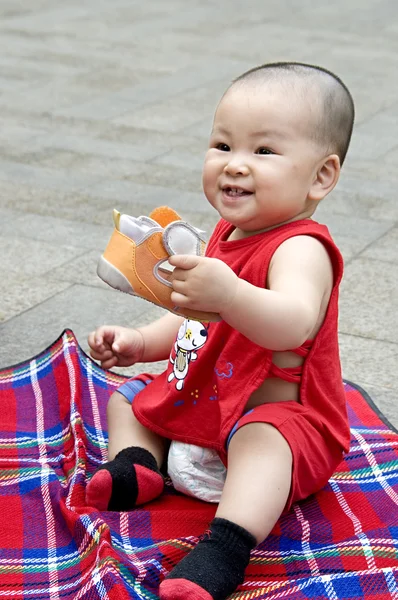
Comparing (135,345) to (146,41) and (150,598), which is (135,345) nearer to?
(150,598)

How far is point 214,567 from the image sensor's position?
2.07 metres

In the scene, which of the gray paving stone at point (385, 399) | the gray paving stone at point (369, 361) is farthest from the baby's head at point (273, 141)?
the gray paving stone at point (369, 361)

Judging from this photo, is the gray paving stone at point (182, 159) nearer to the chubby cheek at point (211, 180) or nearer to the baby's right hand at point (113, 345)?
the baby's right hand at point (113, 345)

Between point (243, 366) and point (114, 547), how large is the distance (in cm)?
50

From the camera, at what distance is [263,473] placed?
2.19 m

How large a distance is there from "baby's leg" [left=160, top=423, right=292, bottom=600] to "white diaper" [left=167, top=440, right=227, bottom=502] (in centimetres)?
18

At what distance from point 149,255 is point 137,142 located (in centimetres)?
404

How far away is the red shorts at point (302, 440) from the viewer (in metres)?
2.27

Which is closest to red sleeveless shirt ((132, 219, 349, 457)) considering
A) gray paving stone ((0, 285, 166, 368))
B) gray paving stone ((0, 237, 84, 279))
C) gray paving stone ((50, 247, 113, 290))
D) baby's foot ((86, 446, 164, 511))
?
baby's foot ((86, 446, 164, 511))

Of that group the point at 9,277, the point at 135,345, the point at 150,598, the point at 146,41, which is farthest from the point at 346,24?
the point at 150,598

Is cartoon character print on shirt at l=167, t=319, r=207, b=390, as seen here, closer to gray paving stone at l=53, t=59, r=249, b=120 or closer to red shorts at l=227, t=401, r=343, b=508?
red shorts at l=227, t=401, r=343, b=508

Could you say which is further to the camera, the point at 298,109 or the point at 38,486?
the point at 38,486

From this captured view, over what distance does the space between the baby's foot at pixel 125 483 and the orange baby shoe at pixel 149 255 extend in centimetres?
43

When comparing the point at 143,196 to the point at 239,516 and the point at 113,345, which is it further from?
the point at 239,516
